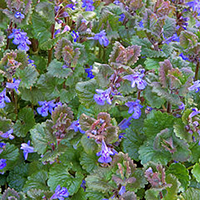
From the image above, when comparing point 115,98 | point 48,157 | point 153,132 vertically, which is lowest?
point 48,157

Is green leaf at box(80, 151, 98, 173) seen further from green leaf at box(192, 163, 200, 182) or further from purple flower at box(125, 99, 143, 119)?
green leaf at box(192, 163, 200, 182)

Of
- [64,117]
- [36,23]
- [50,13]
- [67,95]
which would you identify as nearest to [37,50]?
[36,23]

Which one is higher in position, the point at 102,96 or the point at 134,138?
the point at 102,96

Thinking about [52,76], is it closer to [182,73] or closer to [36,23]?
[36,23]

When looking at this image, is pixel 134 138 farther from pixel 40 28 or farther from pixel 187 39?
pixel 40 28

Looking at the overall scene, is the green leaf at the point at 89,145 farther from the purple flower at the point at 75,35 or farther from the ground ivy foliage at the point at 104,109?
the purple flower at the point at 75,35

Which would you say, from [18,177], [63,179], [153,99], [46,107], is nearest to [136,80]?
[153,99]

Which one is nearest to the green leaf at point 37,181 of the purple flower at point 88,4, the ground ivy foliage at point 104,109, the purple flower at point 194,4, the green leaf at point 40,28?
the ground ivy foliage at point 104,109
